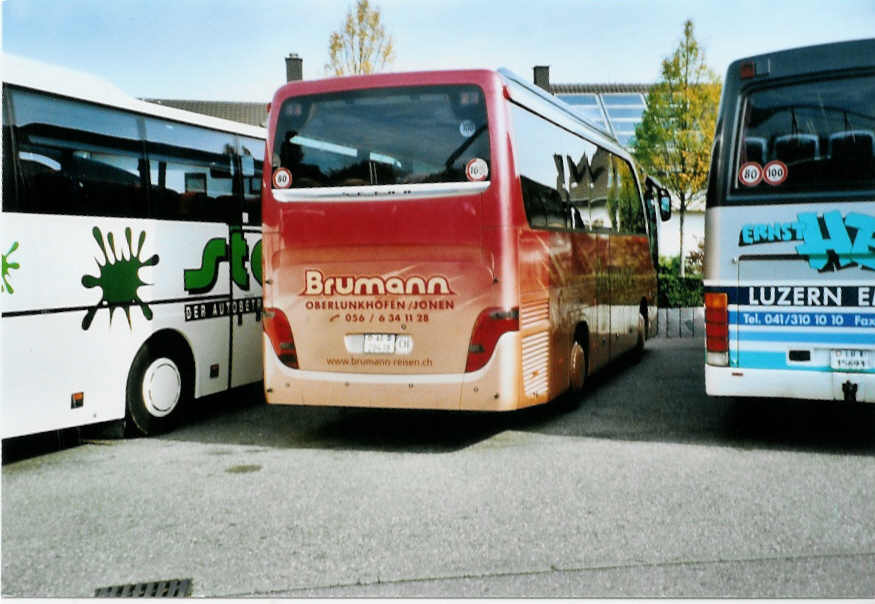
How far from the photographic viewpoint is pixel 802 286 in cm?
743

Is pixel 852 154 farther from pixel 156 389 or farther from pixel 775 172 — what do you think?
Answer: pixel 156 389

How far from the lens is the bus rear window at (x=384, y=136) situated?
7703 millimetres

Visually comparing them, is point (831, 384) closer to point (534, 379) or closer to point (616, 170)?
point (534, 379)

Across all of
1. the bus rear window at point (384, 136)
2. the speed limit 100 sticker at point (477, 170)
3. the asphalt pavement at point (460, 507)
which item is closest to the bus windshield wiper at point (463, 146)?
the bus rear window at point (384, 136)

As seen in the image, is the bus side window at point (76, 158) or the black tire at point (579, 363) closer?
the bus side window at point (76, 158)

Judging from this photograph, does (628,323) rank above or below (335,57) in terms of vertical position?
below

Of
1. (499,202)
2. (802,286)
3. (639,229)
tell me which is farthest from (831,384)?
(639,229)

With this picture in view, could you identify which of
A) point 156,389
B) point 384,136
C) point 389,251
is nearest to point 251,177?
point 156,389

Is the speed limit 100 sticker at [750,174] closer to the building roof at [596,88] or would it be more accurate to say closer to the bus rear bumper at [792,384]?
the bus rear bumper at [792,384]

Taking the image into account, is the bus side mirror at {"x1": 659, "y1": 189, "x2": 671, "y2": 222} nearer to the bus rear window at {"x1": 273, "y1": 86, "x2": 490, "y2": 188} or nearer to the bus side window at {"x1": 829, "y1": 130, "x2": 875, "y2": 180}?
the bus side window at {"x1": 829, "y1": 130, "x2": 875, "y2": 180}

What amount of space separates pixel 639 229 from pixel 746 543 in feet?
27.6

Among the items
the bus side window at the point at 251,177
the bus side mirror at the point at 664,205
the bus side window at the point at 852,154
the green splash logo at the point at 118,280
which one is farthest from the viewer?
the bus side mirror at the point at 664,205

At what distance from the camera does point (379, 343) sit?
7.89 m

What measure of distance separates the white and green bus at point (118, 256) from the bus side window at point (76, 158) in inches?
0.4
